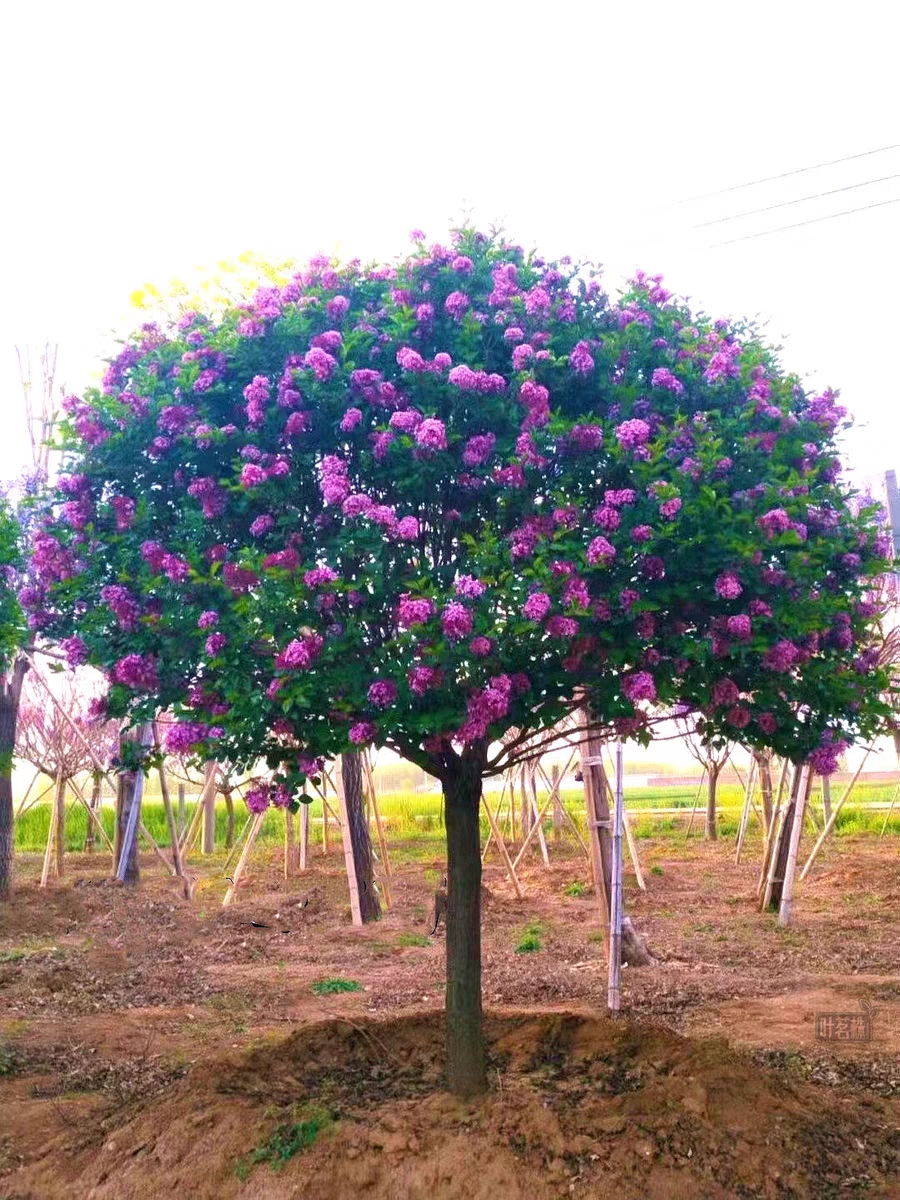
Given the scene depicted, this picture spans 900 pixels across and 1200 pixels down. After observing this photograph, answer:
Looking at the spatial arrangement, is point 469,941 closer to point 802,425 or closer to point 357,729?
point 357,729

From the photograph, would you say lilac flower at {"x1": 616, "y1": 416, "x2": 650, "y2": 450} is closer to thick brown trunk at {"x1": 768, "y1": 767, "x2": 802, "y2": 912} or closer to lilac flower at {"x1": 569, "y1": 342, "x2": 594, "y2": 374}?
lilac flower at {"x1": 569, "y1": 342, "x2": 594, "y2": 374}

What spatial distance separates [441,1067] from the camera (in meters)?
5.93

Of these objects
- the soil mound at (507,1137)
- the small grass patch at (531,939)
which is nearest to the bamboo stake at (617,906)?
the soil mound at (507,1137)

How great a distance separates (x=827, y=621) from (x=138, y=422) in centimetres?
329

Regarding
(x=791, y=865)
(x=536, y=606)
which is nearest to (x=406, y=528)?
(x=536, y=606)

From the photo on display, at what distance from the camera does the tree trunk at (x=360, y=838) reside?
1214cm

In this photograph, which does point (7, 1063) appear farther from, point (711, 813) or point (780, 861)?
point (711, 813)

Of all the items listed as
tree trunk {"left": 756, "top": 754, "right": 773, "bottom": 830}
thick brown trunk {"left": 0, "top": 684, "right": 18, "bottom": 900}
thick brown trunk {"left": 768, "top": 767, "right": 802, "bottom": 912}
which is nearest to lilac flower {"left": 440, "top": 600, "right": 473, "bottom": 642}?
thick brown trunk {"left": 768, "top": 767, "right": 802, "bottom": 912}

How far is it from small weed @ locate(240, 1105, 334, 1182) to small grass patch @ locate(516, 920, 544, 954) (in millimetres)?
5407

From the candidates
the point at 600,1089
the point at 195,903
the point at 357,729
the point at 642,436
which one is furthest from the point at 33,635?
the point at 195,903

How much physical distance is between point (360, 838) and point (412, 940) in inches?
69.2

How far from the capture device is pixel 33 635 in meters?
5.58

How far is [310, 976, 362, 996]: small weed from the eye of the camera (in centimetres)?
896

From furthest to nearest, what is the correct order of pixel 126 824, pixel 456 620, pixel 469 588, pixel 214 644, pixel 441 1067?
pixel 126 824
pixel 441 1067
pixel 214 644
pixel 469 588
pixel 456 620
